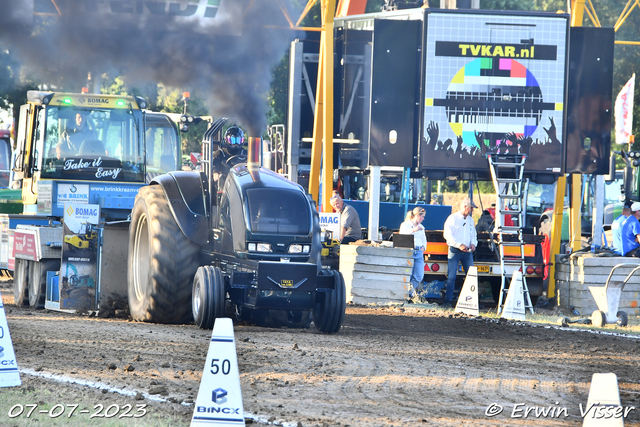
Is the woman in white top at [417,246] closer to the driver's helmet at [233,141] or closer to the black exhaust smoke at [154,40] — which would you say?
the black exhaust smoke at [154,40]

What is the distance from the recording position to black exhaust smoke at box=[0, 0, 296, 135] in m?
12.9

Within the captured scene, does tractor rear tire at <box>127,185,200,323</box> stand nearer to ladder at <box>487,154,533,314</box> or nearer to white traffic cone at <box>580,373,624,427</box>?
ladder at <box>487,154,533,314</box>

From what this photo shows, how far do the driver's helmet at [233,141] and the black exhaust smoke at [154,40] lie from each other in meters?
1.81

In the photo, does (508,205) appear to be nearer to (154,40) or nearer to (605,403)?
(154,40)

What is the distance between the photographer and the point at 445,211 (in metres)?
19.3

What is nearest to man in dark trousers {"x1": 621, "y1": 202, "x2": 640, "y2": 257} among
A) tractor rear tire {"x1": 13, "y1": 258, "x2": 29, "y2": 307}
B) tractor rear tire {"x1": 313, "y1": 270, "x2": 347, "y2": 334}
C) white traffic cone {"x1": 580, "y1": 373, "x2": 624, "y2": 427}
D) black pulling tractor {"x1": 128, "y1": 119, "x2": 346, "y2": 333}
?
black pulling tractor {"x1": 128, "y1": 119, "x2": 346, "y2": 333}

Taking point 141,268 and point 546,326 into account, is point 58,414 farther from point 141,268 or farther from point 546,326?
point 546,326

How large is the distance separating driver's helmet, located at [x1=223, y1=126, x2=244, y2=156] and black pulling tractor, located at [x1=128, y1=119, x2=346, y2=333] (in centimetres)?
9

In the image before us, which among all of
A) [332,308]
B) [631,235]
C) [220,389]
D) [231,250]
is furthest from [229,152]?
[631,235]

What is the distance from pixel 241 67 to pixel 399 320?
14.2 ft

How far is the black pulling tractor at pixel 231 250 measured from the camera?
948cm

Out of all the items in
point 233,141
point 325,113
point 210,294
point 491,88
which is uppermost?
point 491,88

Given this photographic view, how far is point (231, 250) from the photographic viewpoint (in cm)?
984

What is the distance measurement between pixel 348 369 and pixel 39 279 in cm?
695
